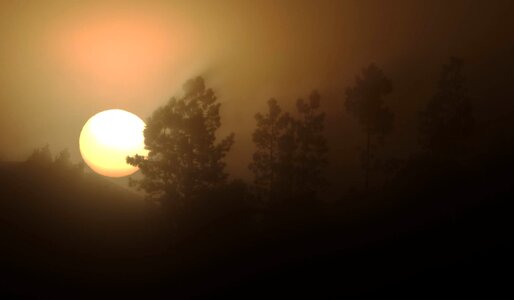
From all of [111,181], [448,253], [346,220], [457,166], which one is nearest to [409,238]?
[448,253]

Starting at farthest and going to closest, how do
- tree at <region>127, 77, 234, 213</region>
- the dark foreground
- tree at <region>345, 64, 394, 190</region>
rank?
tree at <region>345, 64, 394, 190</region>, tree at <region>127, 77, 234, 213</region>, the dark foreground

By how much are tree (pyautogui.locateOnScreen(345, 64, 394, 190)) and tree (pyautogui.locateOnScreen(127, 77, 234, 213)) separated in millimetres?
14314

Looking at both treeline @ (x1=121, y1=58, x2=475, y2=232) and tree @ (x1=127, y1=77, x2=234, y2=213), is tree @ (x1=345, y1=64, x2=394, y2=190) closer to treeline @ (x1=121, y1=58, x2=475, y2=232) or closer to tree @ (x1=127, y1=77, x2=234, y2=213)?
treeline @ (x1=121, y1=58, x2=475, y2=232)

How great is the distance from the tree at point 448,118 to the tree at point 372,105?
311 cm

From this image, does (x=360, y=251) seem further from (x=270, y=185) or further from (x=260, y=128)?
(x=260, y=128)

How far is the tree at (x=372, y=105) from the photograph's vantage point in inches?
1503

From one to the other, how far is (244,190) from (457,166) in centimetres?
1287

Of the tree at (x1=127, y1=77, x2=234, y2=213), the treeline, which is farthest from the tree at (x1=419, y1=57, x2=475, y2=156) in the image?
the tree at (x1=127, y1=77, x2=234, y2=213)

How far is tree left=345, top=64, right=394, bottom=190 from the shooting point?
38188 millimetres

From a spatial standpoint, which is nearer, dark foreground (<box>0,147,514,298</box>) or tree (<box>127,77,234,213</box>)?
dark foreground (<box>0,147,514,298</box>)

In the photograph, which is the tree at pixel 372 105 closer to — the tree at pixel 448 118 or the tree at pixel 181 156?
the tree at pixel 448 118

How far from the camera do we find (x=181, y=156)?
1133 inches

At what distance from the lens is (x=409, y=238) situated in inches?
845

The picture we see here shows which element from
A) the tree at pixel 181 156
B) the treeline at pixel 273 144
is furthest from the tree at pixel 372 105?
the tree at pixel 181 156
